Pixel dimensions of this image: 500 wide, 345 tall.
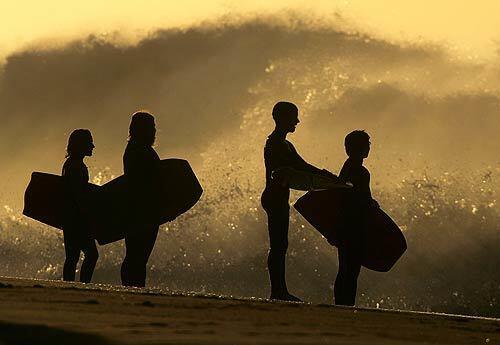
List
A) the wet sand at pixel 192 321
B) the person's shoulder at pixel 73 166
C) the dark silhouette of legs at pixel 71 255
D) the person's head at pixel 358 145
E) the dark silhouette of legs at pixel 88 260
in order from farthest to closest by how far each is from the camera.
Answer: the person's shoulder at pixel 73 166 < the dark silhouette of legs at pixel 71 255 < the dark silhouette of legs at pixel 88 260 < the person's head at pixel 358 145 < the wet sand at pixel 192 321

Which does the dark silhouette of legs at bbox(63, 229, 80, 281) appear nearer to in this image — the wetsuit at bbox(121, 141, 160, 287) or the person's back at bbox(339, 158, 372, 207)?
the wetsuit at bbox(121, 141, 160, 287)

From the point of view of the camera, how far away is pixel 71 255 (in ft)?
52.7

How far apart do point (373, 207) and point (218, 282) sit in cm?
4416

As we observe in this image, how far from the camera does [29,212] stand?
54.9ft

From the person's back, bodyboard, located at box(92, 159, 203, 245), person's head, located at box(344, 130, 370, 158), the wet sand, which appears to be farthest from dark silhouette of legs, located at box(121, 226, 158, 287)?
the wet sand

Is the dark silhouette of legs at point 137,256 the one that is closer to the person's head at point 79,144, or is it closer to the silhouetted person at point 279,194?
the silhouetted person at point 279,194

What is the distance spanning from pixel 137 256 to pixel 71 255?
1.38 metres

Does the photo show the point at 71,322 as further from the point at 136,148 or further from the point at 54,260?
the point at 54,260

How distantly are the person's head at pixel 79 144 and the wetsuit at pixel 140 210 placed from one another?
1.05m

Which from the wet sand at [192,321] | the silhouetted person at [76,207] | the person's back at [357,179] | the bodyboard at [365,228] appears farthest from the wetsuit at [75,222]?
the wet sand at [192,321]

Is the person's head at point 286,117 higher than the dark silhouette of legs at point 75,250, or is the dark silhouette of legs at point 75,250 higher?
the person's head at point 286,117

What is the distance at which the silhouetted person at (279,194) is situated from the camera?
1464cm

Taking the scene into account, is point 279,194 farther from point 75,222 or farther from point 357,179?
point 75,222

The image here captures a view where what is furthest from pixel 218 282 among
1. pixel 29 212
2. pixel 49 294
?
pixel 49 294
